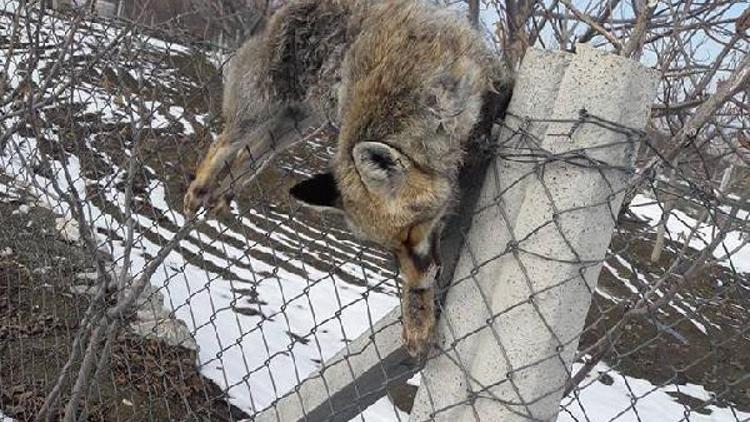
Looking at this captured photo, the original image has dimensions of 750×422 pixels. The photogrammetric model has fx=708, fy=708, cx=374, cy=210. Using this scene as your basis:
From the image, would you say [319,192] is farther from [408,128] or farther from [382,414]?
[382,414]

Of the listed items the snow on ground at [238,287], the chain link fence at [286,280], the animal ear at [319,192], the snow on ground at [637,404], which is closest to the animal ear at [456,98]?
the chain link fence at [286,280]

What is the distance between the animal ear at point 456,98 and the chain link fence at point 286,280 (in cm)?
10

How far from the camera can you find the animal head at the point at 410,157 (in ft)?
6.66

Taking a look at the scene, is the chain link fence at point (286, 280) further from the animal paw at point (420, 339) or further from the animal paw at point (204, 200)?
the animal paw at point (204, 200)

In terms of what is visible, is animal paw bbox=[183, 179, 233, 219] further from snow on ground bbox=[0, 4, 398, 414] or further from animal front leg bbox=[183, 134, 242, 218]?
snow on ground bbox=[0, 4, 398, 414]

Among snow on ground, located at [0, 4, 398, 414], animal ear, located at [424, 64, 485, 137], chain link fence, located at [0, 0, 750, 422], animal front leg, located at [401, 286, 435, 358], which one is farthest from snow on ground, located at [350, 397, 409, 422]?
animal ear, located at [424, 64, 485, 137]

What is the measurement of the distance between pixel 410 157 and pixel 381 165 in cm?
9

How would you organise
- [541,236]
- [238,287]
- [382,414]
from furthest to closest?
[238,287]
[382,414]
[541,236]

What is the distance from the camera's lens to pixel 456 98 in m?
2.03

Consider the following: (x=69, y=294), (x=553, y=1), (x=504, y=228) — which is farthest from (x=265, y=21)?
(x=69, y=294)

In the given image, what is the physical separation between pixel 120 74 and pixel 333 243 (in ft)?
22.9

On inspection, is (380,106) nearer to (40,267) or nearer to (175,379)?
(175,379)

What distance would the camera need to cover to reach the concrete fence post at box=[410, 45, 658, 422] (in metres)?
1.58

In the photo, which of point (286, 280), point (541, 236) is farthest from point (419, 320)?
point (286, 280)
